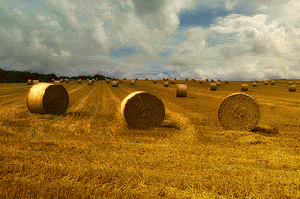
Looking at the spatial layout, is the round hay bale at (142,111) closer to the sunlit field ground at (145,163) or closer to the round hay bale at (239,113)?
the sunlit field ground at (145,163)

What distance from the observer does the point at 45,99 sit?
37.6ft

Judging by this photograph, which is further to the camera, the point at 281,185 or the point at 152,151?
the point at 152,151

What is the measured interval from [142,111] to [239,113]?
4.60m

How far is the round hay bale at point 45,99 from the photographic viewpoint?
11355 millimetres

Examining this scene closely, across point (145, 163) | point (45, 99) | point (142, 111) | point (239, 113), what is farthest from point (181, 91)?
point (145, 163)

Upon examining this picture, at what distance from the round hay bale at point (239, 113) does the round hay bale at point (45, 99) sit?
9594mm

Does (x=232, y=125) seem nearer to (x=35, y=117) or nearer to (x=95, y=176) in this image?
(x=95, y=176)

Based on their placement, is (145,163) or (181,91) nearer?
(145,163)

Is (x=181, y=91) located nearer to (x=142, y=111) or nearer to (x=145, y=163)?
(x=142, y=111)

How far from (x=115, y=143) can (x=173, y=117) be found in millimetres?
5568

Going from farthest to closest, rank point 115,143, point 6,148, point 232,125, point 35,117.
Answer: point 35,117 < point 232,125 < point 115,143 < point 6,148

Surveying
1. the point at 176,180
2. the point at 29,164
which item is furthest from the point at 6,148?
the point at 176,180

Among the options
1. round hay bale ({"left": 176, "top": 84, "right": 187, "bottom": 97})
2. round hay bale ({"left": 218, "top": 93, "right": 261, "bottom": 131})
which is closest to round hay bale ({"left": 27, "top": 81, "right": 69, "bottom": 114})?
round hay bale ({"left": 218, "top": 93, "right": 261, "bottom": 131})

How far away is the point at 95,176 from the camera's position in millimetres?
4320
